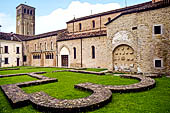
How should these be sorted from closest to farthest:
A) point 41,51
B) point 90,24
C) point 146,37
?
point 146,37 → point 90,24 → point 41,51

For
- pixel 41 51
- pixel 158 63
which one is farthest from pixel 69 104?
pixel 41 51

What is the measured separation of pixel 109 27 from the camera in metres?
16.6

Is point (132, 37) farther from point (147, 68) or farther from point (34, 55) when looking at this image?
point (34, 55)

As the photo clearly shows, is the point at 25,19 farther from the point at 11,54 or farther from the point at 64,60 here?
the point at 64,60

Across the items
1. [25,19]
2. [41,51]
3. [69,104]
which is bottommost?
[69,104]

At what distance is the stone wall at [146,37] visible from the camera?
41.2ft

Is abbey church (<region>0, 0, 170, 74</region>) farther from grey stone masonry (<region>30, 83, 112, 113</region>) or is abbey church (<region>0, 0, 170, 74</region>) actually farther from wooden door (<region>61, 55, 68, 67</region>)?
grey stone masonry (<region>30, 83, 112, 113</region>)

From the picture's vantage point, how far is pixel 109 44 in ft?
54.7

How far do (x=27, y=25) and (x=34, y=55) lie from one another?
25674 millimetres

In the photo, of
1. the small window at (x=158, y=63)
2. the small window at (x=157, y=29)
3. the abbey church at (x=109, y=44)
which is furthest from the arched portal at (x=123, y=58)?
the small window at (x=157, y=29)

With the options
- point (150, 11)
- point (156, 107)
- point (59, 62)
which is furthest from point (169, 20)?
point (59, 62)

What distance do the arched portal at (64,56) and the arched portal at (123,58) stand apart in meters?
11.9

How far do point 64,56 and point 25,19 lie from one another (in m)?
36.0

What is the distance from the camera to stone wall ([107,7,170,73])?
41.2 feet
